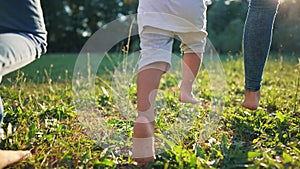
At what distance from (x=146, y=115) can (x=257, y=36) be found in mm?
782

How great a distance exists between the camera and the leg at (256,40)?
5.76 ft

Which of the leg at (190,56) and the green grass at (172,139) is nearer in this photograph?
the green grass at (172,139)

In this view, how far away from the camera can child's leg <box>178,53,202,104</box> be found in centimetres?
178

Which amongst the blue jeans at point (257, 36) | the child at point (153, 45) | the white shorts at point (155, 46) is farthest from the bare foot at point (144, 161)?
the blue jeans at point (257, 36)

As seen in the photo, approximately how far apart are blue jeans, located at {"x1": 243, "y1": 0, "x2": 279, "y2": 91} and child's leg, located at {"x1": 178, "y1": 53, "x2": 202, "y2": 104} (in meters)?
0.25

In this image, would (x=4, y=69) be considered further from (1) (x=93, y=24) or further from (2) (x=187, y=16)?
(1) (x=93, y=24)

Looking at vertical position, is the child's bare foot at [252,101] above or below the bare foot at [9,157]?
above

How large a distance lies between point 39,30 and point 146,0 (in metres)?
0.45

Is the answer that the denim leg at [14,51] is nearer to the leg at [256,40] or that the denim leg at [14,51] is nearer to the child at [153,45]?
the child at [153,45]

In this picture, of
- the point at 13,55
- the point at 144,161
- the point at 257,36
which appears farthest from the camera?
the point at 257,36

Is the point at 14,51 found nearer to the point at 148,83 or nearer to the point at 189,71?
the point at 148,83

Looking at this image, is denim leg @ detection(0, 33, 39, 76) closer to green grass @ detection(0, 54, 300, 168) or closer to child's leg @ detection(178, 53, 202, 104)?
green grass @ detection(0, 54, 300, 168)

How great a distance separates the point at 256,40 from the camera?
177cm

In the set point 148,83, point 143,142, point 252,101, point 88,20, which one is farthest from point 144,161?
point 88,20
